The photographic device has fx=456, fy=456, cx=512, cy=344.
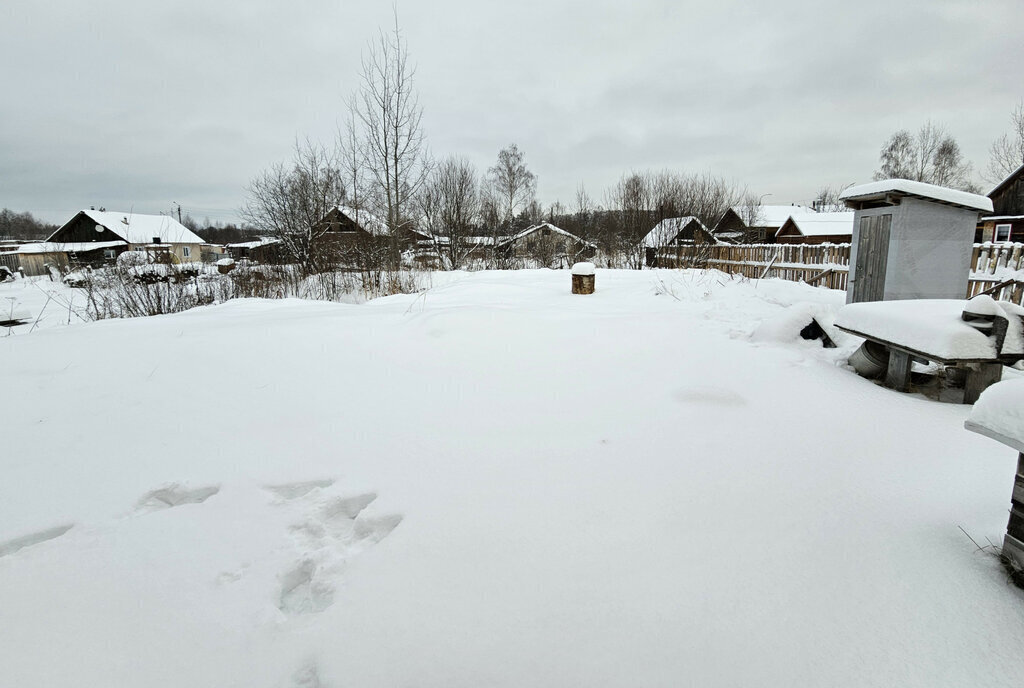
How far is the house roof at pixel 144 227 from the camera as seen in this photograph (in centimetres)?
4191

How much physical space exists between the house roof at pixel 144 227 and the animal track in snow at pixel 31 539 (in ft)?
167

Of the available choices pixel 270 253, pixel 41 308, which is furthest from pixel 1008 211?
pixel 41 308

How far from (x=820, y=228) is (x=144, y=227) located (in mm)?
61069

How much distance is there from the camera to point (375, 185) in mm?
14891

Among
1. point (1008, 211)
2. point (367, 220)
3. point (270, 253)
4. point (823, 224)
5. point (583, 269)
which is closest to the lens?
point (583, 269)

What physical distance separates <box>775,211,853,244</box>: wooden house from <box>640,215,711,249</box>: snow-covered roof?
18.6 metres

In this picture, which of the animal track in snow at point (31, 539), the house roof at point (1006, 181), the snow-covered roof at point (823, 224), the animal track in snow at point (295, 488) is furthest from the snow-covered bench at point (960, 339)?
the snow-covered roof at point (823, 224)

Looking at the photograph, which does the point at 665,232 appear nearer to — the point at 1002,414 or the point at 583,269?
the point at 583,269

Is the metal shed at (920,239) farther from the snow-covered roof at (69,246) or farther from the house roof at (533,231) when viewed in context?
the snow-covered roof at (69,246)

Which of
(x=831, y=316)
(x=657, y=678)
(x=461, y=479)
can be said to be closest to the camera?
(x=657, y=678)

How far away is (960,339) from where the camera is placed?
11.2ft

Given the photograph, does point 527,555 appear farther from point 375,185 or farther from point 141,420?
point 375,185

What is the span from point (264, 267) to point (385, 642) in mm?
15312

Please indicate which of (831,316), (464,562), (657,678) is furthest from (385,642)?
(831,316)
